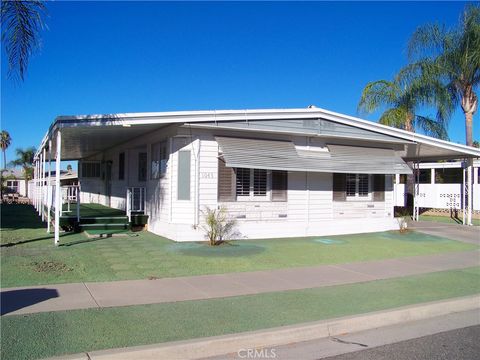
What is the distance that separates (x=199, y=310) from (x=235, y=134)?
772cm

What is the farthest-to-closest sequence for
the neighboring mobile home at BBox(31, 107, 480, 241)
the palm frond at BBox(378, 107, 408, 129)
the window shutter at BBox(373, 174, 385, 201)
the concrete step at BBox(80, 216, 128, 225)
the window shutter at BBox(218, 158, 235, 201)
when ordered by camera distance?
the palm frond at BBox(378, 107, 408, 129) < the window shutter at BBox(373, 174, 385, 201) < the concrete step at BBox(80, 216, 128, 225) < the window shutter at BBox(218, 158, 235, 201) < the neighboring mobile home at BBox(31, 107, 480, 241)

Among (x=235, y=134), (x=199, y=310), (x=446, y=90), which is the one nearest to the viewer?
(x=199, y=310)

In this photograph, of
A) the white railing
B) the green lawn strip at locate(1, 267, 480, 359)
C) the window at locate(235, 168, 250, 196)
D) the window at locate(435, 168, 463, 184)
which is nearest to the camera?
the green lawn strip at locate(1, 267, 480, 359)

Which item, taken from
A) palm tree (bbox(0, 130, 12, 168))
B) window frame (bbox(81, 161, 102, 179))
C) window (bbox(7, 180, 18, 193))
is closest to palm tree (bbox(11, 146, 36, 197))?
window (bbox(7, 180, 18, 193))

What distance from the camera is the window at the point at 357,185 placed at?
15.8 meters

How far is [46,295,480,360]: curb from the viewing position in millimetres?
4668

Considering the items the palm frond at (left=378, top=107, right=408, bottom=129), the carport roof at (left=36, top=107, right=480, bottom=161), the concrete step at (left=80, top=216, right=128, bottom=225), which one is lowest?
the concrete step at (left=80, top=216, right=128, bottom=225)

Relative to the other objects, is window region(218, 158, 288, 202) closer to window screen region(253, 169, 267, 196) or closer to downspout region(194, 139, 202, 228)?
window screen region(253, 169, 267, 196)

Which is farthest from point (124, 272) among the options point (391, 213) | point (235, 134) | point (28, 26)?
point (391, 213)

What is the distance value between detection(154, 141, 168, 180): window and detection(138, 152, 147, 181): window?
1180mm

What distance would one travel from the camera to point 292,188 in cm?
1442

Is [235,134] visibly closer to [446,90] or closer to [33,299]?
[33,299]

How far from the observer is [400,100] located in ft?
70.5

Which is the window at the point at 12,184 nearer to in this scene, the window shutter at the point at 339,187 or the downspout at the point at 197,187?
the downspout at the point at 197,187
